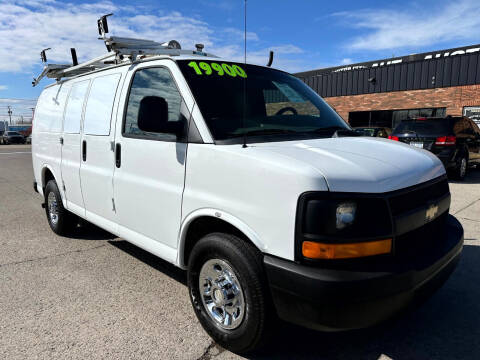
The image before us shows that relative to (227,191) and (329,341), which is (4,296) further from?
(329,341)

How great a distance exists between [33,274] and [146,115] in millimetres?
2409

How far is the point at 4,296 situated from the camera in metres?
3.31

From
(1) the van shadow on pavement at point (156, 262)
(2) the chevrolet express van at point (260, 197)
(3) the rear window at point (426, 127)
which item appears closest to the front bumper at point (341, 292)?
(2) the chevrolet express van at point (260, 197)

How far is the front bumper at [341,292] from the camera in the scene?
192 centimetres

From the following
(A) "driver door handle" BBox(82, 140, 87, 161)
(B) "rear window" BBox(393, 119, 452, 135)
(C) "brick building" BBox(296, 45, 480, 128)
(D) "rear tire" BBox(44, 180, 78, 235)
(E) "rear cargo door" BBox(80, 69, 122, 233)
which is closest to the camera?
(E) "rear cargo door" BBox(80, 69, 122, 233)

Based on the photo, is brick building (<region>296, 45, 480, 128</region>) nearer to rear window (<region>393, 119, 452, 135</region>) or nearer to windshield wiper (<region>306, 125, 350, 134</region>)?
rear window (<region>393, 119, 452, 135</region>)

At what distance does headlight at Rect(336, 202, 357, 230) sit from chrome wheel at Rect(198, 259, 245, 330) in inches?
30.8

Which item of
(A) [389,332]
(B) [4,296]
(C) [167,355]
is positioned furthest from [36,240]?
(A) [389,332]

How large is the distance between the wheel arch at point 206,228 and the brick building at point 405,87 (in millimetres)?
19571

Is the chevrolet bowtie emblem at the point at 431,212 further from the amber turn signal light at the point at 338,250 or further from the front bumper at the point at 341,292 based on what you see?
the amber turn signal light at the point at 338,250

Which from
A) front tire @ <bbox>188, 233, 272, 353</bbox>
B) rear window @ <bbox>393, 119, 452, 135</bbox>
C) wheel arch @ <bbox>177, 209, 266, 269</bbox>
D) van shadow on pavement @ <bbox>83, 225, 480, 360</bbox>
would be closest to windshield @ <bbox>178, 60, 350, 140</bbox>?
wheel arch @ <bbox>177, 209, 266, 269</bbox>

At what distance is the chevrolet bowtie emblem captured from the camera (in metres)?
2.41

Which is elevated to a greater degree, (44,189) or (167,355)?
(44,189)

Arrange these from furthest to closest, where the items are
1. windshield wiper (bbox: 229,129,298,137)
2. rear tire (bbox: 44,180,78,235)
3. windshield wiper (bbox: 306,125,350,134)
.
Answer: rear tire (bbox: 44,180,78,235) → windshield wiper (bbox: 306,125,350,134) → windshield wiper (bbox: 229,129,298,137)
